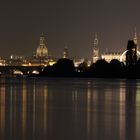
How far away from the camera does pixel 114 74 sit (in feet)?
483

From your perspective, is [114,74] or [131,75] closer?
[131,75]

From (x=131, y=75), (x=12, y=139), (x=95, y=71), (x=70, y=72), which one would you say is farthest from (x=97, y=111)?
(x=70, y=72)

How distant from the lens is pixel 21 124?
25.6 metres

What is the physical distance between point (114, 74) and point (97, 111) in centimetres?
11414

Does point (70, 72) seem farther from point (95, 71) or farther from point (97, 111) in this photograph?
point (97, 111)

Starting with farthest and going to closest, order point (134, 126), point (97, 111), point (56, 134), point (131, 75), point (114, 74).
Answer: point (114, 74) → point (131, 75) → point (97, 111) → point (134, 126) → point (56, 134)

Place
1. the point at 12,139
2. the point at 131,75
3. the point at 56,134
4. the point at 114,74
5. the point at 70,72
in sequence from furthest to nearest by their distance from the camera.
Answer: the point at 70,72 → the point at 114,74 → the point at 131,75 → the point at 56,134 → the point at 12,139

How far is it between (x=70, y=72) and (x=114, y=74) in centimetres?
2421

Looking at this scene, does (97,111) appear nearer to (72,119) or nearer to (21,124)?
(72,119)

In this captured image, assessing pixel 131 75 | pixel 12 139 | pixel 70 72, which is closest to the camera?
pixel 12 139

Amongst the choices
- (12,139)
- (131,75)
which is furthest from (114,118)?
(131,75)

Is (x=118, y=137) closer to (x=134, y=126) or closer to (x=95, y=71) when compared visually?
(x=134, y=126)

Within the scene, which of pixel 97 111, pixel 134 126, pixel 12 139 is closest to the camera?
pixel 12 139

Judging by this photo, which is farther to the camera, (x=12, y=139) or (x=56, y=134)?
(x=56, y=134)
